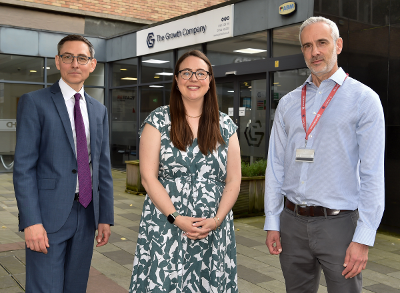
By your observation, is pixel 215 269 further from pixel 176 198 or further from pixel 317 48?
pixel 317 48

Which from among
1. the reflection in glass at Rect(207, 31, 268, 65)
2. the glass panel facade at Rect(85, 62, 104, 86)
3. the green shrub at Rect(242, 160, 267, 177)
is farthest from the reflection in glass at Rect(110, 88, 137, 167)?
the green shrub at Rect(242, 160, 267, 177)

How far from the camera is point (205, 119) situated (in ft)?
8.98

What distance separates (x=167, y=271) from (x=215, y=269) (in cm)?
28

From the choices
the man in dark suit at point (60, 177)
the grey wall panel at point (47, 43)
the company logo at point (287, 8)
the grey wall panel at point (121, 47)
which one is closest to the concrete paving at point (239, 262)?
the man in dark suit at point (60, 177)

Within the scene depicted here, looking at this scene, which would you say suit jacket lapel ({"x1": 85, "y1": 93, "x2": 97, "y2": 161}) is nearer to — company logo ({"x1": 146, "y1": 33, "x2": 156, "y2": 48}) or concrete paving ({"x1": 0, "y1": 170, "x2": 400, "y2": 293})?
concrete paving ({"x1": 0, "y1": 170, "x2": 400, "y2": 293})

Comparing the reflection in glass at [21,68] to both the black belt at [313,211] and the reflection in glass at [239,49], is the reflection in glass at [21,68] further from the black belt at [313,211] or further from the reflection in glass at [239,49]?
the black belt at [313,211]

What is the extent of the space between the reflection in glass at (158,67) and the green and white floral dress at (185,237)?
1055cm

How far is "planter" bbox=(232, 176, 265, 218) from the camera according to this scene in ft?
25.4

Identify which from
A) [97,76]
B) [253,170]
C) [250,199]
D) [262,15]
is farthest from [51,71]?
[250,199]

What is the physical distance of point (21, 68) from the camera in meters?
14.0

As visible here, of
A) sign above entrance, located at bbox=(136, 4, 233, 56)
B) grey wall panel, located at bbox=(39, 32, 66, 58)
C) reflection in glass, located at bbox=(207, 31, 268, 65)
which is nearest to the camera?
reflection in glass, located at bbox=(207, 31, 268, 65)

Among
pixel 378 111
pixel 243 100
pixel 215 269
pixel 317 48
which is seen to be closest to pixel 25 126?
pixel 215 269

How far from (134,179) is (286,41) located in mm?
4596

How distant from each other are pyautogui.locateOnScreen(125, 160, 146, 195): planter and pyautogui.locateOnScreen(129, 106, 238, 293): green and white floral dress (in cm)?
755
